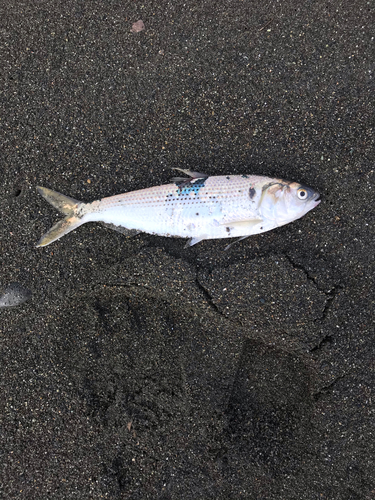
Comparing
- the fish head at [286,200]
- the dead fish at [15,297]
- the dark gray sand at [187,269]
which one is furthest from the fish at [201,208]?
the dead fish at [15,297]

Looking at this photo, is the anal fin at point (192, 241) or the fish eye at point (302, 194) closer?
the fish eye at point (302, 194)

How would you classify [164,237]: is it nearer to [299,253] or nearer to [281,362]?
[299,253]

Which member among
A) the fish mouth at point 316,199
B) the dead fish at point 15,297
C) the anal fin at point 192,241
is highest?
the fish mouth at point 316,199

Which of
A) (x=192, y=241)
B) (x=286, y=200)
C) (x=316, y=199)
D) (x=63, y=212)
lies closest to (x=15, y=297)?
(x=63, y=212)

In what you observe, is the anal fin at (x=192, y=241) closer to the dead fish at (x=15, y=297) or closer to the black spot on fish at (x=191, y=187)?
the black spot on fish at (x=191, y=187)

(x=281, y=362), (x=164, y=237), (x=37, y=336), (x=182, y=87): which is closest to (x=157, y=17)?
(x=182, y=87)

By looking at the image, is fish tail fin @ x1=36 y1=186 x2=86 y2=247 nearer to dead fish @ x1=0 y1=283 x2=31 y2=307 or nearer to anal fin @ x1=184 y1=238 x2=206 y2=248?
dead fish @ x1=0 y1=283 x2=31 y2=307

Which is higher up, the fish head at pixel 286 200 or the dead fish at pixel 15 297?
the fish head at pixel 286 200
